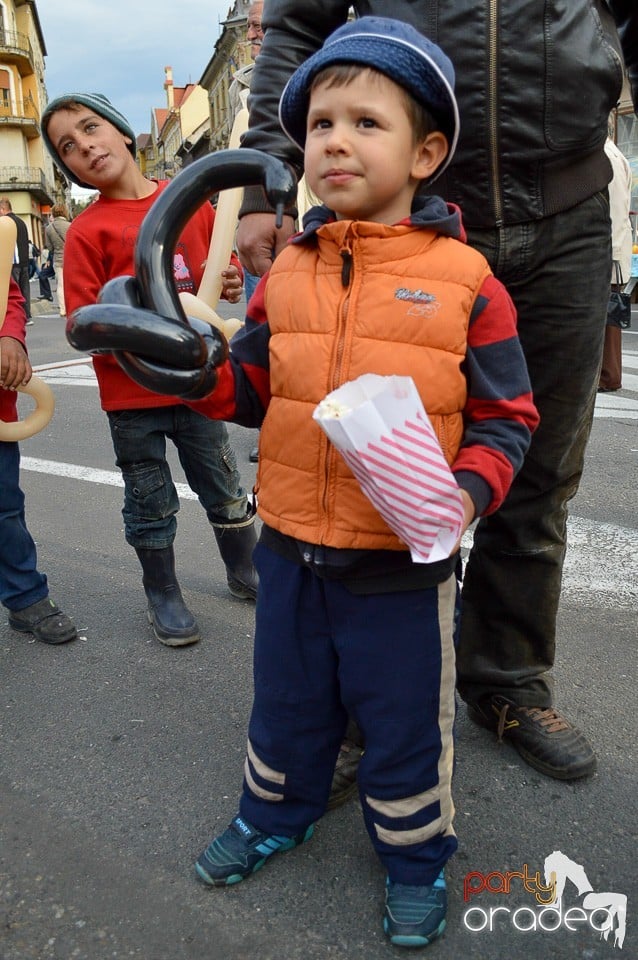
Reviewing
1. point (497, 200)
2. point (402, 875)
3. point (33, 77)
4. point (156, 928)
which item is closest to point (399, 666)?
point (402, 875)

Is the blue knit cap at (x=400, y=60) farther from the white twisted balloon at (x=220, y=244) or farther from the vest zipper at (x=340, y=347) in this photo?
the white twisted balloon at (x=220, y=244)

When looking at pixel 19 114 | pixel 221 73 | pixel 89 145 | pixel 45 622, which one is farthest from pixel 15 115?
pixel 45 622

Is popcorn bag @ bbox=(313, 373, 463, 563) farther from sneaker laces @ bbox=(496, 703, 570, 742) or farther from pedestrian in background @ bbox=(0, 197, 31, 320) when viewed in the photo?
pedestrian in background @ bbox=(0, 197, 31, 320)

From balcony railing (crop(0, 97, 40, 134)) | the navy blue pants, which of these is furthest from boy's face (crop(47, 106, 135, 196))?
balcony railing (crop(0, 97, 40, 134))

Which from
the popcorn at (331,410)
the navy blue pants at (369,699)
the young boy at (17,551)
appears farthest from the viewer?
the young boy at (17,551)

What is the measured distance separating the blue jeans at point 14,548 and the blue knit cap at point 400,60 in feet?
5.93

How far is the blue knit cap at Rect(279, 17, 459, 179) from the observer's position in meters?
1.52

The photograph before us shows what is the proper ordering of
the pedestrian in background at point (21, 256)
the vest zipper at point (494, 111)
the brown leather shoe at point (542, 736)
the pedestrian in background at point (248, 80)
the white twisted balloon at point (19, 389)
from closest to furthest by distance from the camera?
1. the vest zipper at point (494, 111)
2. the brown leather shoe at point (542, 736)
3. the white twisted balloon at point (19, 389)
4. the pedestrian in background at point (248, 80)
5. the pedestrian in background at point (21, 256)

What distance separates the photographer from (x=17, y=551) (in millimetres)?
3004

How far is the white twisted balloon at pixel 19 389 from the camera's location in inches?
102

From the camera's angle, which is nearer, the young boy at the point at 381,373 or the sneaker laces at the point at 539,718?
the young boy at the point at 381,373

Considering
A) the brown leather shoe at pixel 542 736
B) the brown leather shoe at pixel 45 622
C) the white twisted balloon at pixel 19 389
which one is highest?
the white twisted balloon at pixel 19 389

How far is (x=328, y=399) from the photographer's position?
1.32 meters

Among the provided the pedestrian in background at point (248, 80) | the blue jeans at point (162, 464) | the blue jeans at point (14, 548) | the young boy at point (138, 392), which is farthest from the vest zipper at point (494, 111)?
the pedestrian in background at point (248, 80)
